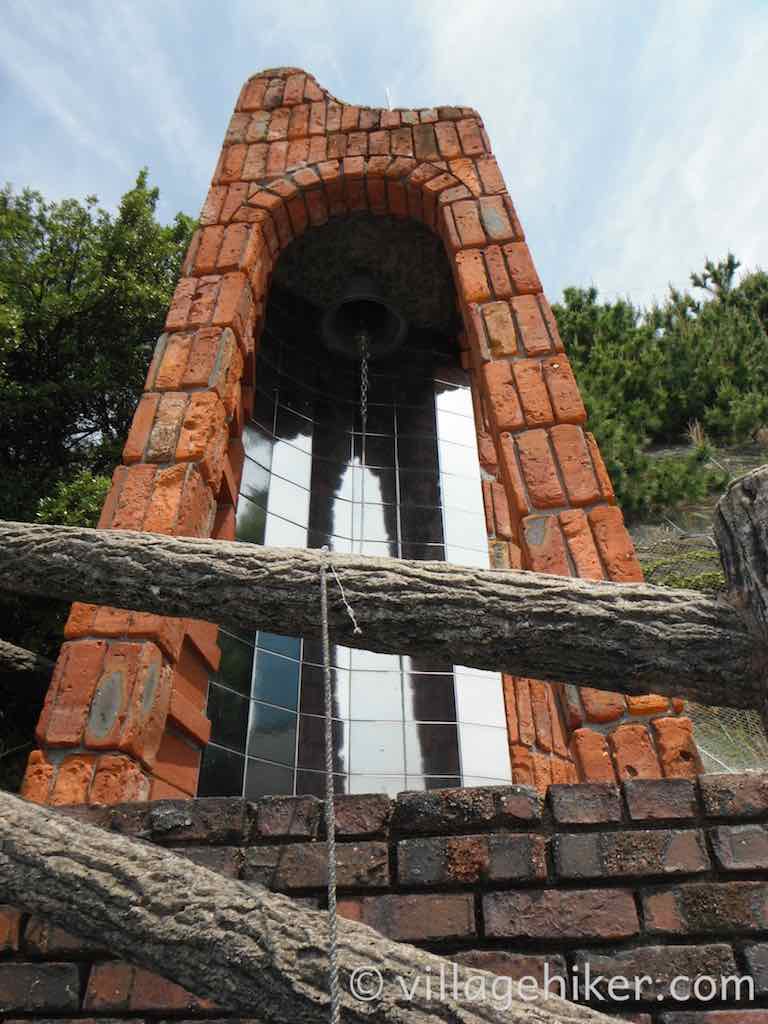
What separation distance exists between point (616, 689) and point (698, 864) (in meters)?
0.56

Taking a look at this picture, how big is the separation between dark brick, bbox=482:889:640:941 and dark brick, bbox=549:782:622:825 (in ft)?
0.45

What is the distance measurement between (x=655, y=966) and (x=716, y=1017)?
12 centimetres

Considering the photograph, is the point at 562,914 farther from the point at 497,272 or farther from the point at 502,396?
the point at 497,272

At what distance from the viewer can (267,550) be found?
1433 millimetres

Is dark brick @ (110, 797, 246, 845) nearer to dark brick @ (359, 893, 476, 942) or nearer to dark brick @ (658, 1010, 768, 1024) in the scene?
dark brick @ (359, 893, 476, 942)

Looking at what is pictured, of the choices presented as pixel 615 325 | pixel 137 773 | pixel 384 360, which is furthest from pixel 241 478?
pixel 615 325

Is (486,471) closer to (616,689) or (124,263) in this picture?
(616,689)

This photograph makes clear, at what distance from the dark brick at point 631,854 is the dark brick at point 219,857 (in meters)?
0.67

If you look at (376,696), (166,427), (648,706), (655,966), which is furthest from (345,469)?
(655,966)

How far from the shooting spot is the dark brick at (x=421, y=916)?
5.21 feet

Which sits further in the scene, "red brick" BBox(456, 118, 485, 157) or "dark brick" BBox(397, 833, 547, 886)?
"red brick" BBox(456, 118, 485, 157)

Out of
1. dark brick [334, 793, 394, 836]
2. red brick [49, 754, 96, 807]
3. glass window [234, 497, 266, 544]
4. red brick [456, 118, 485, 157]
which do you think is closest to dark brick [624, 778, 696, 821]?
dark brick [334, 793, 394, 836]

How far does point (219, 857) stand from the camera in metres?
1.69

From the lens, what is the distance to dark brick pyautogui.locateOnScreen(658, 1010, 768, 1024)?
144 cm
